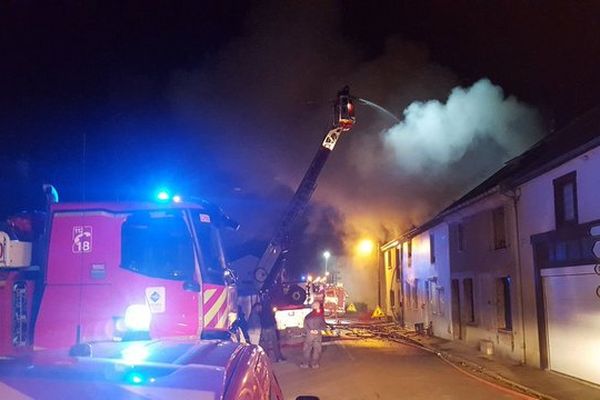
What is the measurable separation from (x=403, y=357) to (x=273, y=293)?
3749 millimetres

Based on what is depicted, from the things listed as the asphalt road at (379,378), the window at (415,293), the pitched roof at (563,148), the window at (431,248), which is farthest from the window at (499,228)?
the window at (415,293)

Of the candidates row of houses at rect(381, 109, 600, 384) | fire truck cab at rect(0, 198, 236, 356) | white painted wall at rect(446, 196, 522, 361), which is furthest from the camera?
white painted wall at rect(446, 196, 522, 361)

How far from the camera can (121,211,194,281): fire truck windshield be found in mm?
6223

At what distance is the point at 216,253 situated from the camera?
670 centimetres

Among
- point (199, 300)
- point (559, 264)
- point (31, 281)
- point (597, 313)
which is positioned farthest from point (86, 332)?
point (559, 264)

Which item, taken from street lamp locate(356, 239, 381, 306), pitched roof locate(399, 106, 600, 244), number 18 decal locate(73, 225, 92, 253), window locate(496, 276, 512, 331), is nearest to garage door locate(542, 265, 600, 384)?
pitched roof locate(399, 106, 600, 244)

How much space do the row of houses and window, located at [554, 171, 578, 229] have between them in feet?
0.06

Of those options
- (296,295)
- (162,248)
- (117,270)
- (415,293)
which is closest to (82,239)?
(117,270)

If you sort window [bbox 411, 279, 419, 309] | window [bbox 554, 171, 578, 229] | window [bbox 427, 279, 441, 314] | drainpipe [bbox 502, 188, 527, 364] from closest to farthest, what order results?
window [bbox 554, 171, 578, 229]
drainpipe [bbox 502, 188, 527, 364]
window [bbox 427, 279, 441, 314]
window [bbox 411, 279, 419, 309]

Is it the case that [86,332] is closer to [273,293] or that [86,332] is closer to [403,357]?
[273,293]

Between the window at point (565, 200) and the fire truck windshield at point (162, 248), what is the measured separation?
8.39 meters

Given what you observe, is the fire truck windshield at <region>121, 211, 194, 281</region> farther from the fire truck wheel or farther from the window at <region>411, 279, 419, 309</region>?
the window at <region>411, 279, 419, 309</region>

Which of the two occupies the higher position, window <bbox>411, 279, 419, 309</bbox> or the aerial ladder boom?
the aerial ladder boom

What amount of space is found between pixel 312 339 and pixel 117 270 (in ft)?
26.0
